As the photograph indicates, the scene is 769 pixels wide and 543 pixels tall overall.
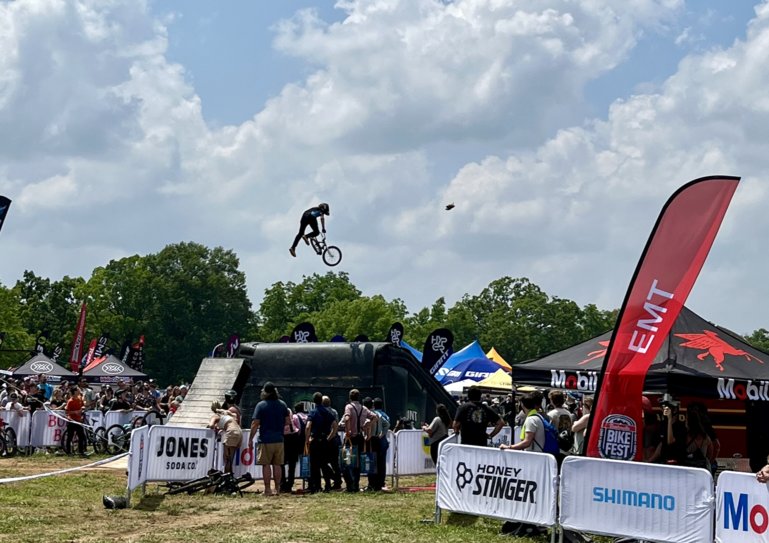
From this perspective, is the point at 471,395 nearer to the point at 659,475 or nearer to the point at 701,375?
the point at 701,375

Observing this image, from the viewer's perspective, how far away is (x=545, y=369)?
1620 cm

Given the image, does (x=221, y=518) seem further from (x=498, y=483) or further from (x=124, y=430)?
(x=124, y=430)

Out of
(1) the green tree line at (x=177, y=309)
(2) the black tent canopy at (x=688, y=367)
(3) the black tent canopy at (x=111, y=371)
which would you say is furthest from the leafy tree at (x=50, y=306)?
(2) the black tent canopy at (x=688, y=367)

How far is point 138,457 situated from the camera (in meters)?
15.7

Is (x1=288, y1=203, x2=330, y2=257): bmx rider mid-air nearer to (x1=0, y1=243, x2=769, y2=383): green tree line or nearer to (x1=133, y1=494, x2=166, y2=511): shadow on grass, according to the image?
(x1=133, y1=494, x2=166, y2=511): shadow on grass

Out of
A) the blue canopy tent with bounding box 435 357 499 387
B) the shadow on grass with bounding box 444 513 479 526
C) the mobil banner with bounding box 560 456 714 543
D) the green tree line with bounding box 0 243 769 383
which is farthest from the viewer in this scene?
the green tree line with bounding box 0 243 769 383

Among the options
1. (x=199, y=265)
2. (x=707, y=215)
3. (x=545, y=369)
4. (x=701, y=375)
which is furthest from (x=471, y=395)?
(x=199, y=265)

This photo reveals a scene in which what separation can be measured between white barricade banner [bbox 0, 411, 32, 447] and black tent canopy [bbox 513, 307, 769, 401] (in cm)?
1369

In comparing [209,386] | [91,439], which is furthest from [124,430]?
[209,386]

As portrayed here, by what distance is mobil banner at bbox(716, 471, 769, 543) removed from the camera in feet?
31.4

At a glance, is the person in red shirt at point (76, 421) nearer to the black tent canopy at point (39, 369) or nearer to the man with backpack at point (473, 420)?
the man with backpack at point (473, 420)

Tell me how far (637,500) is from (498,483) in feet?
6.85

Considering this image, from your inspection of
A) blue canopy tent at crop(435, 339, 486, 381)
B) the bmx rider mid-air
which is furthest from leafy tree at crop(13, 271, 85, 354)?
the bmx rider mid-air

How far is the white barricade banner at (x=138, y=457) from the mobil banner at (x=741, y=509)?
857 centimetres
